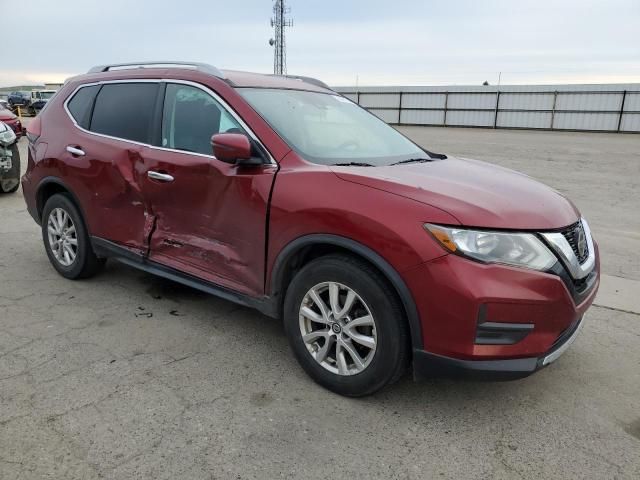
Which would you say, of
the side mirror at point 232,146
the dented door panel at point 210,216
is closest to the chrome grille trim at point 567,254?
the dented door panel at point 210,216

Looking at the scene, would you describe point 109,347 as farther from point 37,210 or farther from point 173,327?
point 37,210

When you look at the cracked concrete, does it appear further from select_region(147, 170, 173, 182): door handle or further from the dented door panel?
select_region(147, 170, 173, 182): door handle

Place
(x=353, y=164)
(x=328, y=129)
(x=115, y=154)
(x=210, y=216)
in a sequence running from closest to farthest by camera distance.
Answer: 1. (x=353, y=164)
2. (x=210, y=216)
3. (x=328, y=129)
4. (x=115, y=154)

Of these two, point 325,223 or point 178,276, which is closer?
point 325,223

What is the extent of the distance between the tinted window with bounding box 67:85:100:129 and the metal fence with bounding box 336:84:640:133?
84.6 feet

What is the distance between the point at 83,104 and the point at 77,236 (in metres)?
1.12

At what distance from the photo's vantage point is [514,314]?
241cm

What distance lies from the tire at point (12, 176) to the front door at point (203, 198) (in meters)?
5.97

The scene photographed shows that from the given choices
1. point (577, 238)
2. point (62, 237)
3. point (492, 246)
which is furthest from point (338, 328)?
point (62, 237)

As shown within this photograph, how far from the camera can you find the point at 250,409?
2803mm

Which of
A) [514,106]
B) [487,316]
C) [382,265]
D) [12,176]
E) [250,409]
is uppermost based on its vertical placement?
[514,106]

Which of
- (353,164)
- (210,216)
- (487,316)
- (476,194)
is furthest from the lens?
(210,216)

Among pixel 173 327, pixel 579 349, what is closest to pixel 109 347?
pixel 173 327

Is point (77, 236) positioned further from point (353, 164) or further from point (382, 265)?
point (382, 265)
